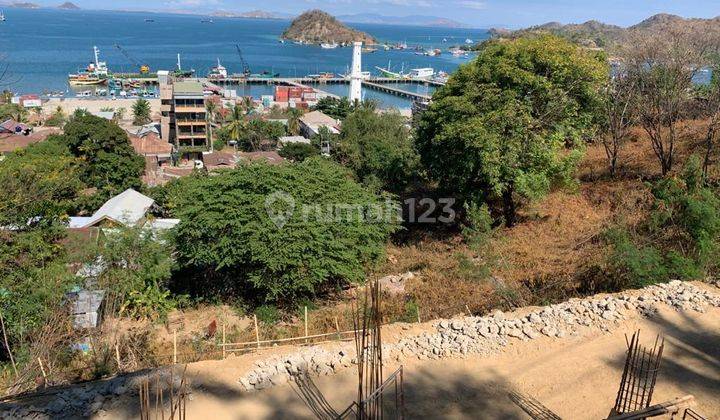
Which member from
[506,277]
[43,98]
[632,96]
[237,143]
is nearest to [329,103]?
[237,143]

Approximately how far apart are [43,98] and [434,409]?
61170 millimetres

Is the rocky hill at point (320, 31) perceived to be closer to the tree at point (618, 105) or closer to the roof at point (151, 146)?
the roof at point (151, 146)

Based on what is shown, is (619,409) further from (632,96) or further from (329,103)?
(329,103)

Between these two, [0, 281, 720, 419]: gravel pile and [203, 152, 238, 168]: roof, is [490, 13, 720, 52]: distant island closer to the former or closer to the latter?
[0, 281, 720, 419]: gravel pile

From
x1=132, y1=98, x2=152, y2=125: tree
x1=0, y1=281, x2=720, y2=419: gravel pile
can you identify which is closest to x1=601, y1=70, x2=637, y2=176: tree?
x1=0, y1=281, x2=720, y2=419: gravel pile

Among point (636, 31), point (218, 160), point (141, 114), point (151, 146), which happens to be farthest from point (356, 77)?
point (636, 31)

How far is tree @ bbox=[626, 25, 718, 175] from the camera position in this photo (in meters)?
12.5

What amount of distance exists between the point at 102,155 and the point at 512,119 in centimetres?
1997

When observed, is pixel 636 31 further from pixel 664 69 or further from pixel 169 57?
pixel 169 57

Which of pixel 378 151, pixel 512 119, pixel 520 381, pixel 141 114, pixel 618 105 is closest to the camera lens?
pixel 520 381

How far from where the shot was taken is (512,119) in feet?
37.6

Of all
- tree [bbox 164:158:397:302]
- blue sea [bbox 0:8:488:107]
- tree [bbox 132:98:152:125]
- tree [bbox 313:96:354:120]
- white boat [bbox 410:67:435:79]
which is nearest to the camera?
tree [bbox 164:158:397:302]

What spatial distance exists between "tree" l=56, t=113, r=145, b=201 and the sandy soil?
19286 millimetres

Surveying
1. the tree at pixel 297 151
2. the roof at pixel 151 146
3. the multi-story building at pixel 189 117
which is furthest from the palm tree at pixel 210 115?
the tree at pixel 297 151
